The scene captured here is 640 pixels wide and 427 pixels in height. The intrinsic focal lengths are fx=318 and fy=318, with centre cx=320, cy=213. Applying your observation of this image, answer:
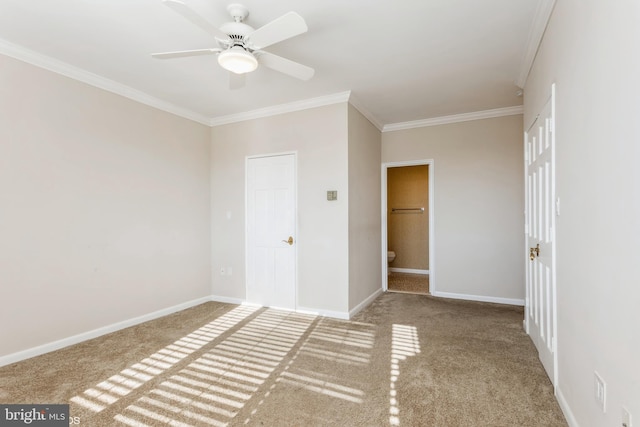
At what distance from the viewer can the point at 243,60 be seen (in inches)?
88.7

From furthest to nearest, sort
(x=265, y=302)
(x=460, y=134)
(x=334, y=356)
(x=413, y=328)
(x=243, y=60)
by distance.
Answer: (x=460, y=134) → (x=265, y=302) → (x=413, y=328) → (x=334, y=356) → (x=243, y=60)

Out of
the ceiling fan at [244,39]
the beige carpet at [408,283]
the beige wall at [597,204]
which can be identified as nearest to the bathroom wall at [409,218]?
the beige carpet at [408,283]

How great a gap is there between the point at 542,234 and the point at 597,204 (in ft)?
3.96

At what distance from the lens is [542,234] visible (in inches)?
99.3

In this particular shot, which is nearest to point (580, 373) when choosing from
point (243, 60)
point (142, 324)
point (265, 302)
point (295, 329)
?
point (295, 329)

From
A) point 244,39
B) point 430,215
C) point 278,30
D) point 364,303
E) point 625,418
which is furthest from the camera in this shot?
point 430,215

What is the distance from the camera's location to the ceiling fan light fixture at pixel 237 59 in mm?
2213

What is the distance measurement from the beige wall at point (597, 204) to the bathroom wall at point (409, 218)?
4.47m

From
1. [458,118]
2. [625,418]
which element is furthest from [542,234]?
[458,118]

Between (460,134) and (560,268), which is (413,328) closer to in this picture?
(560,268)

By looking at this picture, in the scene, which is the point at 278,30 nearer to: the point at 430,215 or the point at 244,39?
the point at 244,39

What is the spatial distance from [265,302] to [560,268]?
333cm

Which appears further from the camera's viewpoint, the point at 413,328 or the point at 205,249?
the point at 205,249

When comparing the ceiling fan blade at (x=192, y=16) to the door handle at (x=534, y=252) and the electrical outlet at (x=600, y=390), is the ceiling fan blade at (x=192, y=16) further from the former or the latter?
the door handle at (x=534, y=252)
